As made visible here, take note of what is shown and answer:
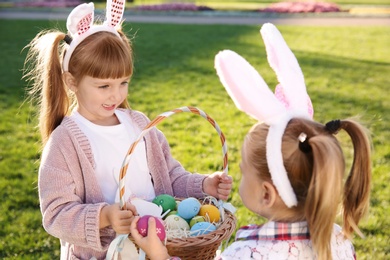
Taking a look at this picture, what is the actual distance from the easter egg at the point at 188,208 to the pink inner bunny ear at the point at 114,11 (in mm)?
806

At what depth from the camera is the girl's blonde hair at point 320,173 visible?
1.67 m

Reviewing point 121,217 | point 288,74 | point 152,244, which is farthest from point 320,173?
point 121,217

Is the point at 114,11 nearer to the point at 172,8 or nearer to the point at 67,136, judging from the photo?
the point at 67,136

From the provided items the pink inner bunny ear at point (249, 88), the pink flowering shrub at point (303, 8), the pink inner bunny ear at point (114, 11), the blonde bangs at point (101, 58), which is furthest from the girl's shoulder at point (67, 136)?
the pink flowering shrub at point (303, 8)

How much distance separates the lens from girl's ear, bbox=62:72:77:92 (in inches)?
96.6

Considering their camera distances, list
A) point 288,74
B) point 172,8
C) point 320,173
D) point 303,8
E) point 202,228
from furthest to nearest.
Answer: point 172,8, point 303,8, point 202,228, point 288,74, point 320,173

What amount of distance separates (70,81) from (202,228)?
82 cm

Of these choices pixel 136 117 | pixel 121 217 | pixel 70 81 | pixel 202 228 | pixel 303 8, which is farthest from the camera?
pixel 303 8

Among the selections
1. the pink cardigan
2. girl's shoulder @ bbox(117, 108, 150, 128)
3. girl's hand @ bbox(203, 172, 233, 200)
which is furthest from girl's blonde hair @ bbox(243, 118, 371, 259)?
girl's shoulder @ bbox(117, 108, 150, 128)

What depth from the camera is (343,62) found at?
28.9 feet

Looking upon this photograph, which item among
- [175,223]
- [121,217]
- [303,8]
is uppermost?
[121,217]

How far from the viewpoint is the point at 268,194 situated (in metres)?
1.83

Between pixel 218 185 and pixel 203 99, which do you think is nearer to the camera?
pixel 218 185

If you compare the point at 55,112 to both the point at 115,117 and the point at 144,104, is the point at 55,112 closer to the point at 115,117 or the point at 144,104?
the point at 115,117
